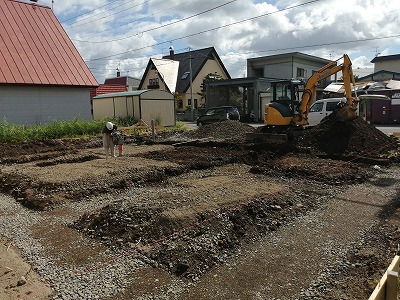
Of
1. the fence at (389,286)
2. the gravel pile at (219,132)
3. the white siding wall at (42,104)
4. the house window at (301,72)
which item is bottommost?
the gravel pile at (219,132)

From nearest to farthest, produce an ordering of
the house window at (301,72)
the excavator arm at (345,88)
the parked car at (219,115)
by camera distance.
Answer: the excavator arm at (345,88) → the parked car at (219,115) → the house window at (301,72)

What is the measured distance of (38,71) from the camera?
18.8 meters

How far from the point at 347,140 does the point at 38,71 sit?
16.0 m

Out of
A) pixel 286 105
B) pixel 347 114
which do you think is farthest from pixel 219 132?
pixel 347 114

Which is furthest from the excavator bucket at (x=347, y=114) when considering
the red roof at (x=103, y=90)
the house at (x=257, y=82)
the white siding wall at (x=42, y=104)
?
the red roof at (x=103, y=90)

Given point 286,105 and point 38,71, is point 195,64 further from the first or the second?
point 286,105

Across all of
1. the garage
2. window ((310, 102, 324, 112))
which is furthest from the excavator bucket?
the garage

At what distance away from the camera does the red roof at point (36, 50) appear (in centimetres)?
1822

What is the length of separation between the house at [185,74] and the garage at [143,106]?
57.7 feet

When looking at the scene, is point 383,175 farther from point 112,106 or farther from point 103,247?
point 112,106

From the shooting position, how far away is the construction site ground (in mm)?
3924

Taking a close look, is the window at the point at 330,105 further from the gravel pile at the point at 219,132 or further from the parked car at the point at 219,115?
the parked car at the point at 219,115

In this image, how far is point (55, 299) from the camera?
12.0 ft

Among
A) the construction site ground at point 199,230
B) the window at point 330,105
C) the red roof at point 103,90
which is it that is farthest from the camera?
the red roof at point 103,90
